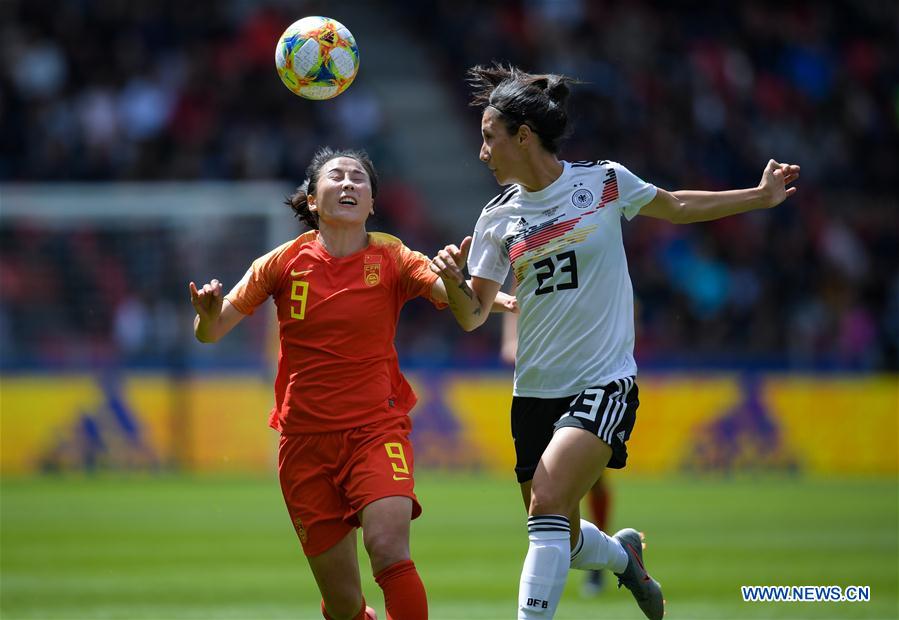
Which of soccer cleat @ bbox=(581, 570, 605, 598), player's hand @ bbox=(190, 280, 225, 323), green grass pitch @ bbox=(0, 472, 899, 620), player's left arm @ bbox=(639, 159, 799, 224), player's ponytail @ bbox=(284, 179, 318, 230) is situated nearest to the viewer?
player's hand @ bbox=(190, 280, 225, 323)

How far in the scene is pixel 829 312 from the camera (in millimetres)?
21094

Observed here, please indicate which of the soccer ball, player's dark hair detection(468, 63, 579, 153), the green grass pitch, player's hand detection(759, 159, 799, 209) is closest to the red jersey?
player's dark hair detection(468, 63, 579, 153)

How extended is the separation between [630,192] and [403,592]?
86.8 inches

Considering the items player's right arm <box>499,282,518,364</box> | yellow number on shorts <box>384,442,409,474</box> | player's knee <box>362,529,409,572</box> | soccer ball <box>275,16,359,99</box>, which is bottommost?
player's knee <box>362,529,409,572</box>

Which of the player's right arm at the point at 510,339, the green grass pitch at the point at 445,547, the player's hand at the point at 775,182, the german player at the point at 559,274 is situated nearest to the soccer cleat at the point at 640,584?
the german player at the point at 559,274

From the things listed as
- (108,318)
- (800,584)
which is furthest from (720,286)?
(800,584)

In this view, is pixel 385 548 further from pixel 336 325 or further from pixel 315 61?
pixel 315 61

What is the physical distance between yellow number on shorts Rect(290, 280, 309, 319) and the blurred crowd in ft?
41.9

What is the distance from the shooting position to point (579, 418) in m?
6.47

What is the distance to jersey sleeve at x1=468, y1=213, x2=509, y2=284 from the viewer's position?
6.74 m

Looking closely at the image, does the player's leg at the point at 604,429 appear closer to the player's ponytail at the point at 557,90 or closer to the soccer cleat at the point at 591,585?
the player's ponytail at the point at 557,90

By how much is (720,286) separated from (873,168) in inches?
167

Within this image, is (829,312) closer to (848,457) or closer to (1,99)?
(848,457)

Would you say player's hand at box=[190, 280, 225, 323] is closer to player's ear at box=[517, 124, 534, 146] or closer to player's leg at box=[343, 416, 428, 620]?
player's leg at box=[343, 416, 428, 620]
